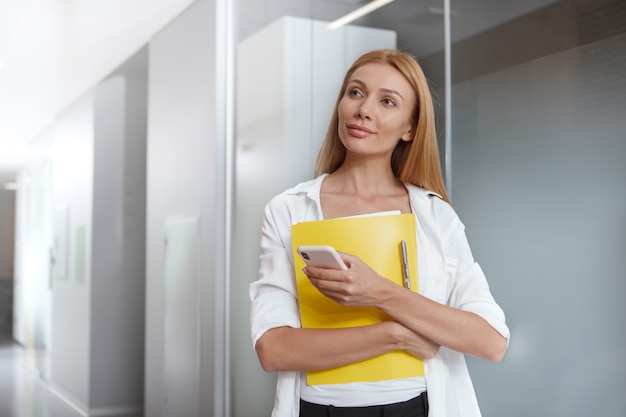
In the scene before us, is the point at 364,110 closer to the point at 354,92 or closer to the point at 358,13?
the point at 354,92

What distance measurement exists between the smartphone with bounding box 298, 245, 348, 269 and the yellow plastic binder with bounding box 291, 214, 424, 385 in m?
0.10

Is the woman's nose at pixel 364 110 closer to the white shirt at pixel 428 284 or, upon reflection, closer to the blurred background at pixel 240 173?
the white shirt at pixel 428 284

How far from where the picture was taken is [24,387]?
28.3ft

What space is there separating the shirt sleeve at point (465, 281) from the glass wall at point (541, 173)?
2.75 feet

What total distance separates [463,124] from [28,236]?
907cm

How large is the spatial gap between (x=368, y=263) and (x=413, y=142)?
1.13ft

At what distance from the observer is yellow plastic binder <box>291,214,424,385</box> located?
60.3 inches

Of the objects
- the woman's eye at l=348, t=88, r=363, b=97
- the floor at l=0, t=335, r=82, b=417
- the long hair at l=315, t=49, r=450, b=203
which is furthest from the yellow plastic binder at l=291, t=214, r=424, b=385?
the floor at l=0, t=335, r=82, b=417

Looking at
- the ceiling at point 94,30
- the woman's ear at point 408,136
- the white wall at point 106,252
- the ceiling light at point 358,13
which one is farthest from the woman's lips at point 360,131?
the white wall at point 106,252

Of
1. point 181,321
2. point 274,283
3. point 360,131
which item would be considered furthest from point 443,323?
point 181,321

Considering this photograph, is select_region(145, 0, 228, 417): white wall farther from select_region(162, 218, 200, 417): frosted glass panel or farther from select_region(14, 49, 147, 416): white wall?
select_region(14, 49, 147, 416): white wall

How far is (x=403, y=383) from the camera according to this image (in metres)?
1.53

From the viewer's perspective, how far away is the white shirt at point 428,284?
1.56 meters

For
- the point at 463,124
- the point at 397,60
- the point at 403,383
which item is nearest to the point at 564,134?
the point at 463,124
